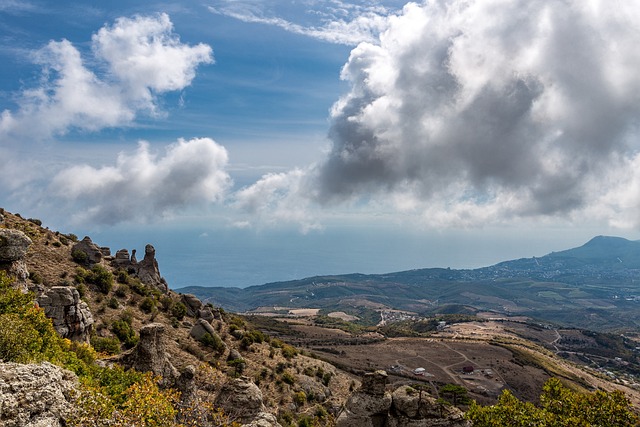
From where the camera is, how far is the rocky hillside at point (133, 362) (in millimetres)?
14781

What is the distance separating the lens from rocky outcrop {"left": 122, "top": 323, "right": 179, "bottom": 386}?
29892mm

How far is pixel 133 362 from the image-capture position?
30281mm

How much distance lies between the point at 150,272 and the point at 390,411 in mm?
48077

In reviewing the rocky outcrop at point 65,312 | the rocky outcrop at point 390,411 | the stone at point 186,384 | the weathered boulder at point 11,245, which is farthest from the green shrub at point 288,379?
the weathered boulder at point 11,245

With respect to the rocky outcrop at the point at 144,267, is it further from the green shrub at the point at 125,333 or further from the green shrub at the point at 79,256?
the green shrub at the point at 125,333

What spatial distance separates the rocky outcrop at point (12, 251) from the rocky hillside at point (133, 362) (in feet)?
0.25

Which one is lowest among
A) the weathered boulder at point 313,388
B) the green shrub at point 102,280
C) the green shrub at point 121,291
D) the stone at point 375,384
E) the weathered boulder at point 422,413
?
the weathered boulder at point 313,388

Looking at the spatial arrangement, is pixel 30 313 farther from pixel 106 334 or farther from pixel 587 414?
pixel 587 414

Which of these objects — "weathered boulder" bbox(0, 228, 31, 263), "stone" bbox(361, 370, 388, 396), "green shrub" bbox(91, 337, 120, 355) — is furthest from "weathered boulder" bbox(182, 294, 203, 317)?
"stone" bbox(361, 370, 388, 396)

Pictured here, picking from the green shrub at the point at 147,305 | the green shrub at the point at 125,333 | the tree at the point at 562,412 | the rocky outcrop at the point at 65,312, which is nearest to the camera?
the tree at the point at 562,412

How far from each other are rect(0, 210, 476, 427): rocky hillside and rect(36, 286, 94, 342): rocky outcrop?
0.09 meters

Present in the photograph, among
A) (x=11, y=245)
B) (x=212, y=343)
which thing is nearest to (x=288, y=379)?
(x=212, y=343)

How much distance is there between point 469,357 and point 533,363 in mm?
18193

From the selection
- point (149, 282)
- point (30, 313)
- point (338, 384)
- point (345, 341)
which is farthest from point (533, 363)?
point (30, 313)
